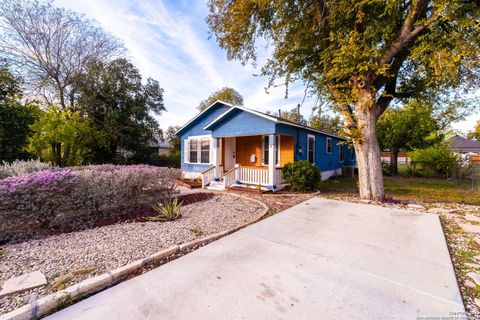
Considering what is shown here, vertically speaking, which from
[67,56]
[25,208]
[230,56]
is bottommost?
[25,208]

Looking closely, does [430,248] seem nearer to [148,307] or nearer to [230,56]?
[148,307]

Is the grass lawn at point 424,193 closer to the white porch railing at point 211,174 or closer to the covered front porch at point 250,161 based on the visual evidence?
the covered front porch at point 250,161

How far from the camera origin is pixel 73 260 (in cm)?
280

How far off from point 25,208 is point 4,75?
1360 cm

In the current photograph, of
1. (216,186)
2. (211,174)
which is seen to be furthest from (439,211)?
(211,174)

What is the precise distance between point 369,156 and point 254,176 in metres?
4.39

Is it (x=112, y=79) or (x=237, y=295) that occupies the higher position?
(x=112, y=79)

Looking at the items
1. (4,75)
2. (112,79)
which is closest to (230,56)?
(112,79)

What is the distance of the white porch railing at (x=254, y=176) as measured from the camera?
8547 mm

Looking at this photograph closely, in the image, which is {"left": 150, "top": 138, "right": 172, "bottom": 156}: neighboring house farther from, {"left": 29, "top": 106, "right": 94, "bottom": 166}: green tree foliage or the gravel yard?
the gravel yard

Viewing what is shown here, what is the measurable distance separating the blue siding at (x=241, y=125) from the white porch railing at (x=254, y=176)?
1.65m

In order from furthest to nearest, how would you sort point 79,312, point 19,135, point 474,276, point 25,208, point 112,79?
point 112,79
point 19,135
point 25,208
point 474,276
point 79,312

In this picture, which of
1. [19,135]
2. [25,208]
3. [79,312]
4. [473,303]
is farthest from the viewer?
[19,135]

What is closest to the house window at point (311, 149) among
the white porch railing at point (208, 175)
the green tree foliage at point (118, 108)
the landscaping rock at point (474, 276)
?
the white porch railing at point (208, 175)
